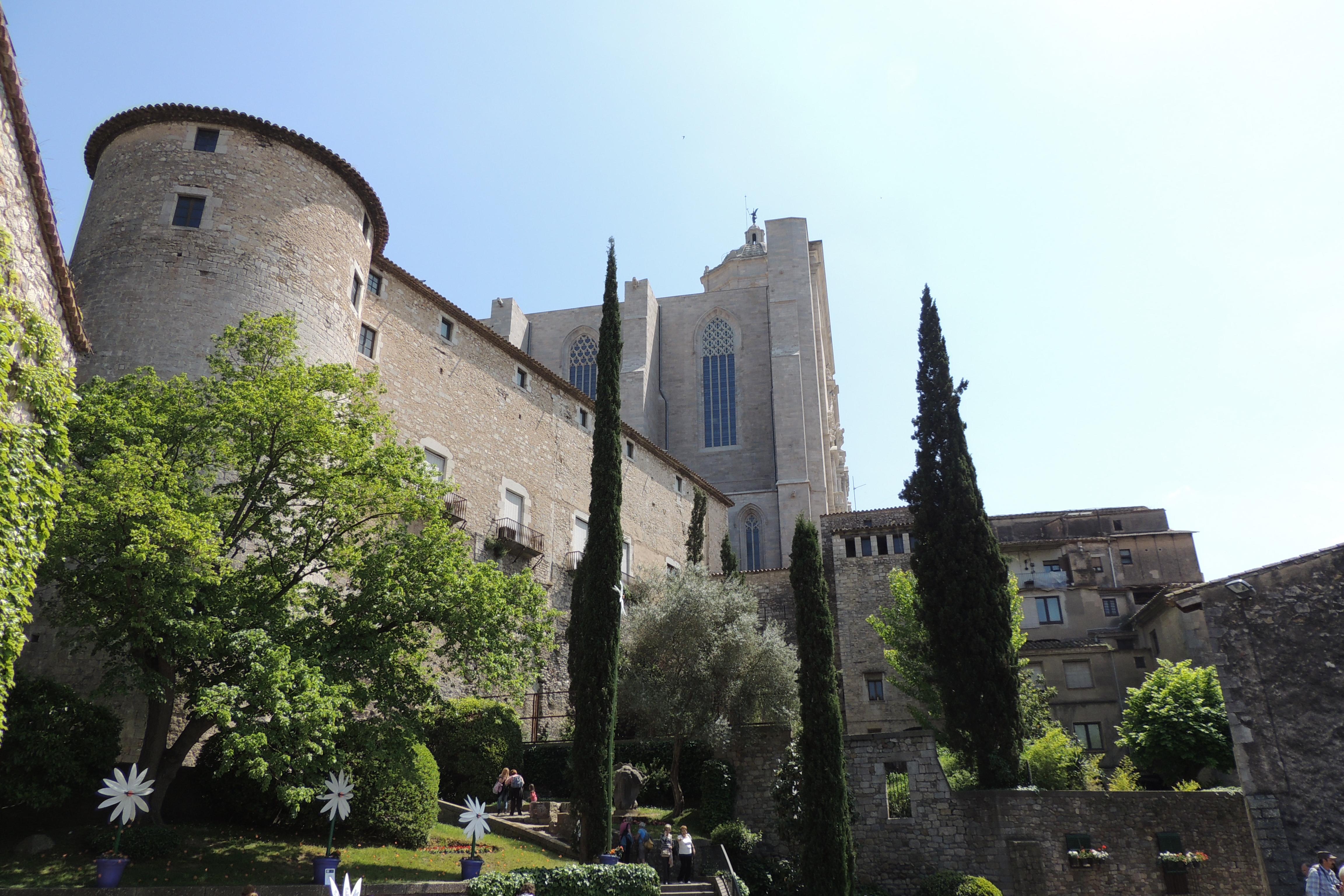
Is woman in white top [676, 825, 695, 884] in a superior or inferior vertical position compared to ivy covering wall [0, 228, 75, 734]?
inferior

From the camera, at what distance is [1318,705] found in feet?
52.1

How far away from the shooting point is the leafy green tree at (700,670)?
21844mm

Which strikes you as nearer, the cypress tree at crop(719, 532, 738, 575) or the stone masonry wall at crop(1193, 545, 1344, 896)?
the stone masonry wall at crop(1193, 545, 1344, 896)

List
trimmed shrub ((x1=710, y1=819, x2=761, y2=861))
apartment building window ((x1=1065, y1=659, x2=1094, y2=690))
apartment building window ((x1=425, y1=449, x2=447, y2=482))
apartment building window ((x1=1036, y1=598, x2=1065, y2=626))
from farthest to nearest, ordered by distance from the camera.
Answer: apartment building window ((x1=1036, y1=598, x2=1065, y2=626)) < apartment building window ((x1=1065, y1=659, x2=1094, y2=690)) < apartment building window ((x1=425, y1=449, x2=447, y2=482)) < trimmed shrub ((x1=710, y1=819, x2=761, y2=861))

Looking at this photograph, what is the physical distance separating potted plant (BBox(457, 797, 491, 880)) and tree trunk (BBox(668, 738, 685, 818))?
6.67 meters

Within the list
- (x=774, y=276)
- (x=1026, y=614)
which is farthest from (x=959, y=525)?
(x=774, y=276)

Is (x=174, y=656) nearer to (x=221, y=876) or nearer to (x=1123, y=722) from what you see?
(x=221, y=876)

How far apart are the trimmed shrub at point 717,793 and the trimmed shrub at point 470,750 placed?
4.59 meters

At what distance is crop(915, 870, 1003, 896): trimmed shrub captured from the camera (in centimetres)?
1731

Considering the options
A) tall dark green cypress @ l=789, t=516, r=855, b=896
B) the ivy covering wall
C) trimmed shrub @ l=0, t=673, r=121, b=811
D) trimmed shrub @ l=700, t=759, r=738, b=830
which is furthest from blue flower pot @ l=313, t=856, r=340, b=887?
trimmed shrub @ l=700, t=759, r=738, b=830

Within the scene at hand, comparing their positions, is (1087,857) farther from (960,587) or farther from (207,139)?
(207,139)

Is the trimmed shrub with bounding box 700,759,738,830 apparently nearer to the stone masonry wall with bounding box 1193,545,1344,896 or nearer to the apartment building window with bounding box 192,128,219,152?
the stone masonry wall with bounding box 1193,545,1344,896

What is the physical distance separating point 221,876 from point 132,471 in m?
5.97

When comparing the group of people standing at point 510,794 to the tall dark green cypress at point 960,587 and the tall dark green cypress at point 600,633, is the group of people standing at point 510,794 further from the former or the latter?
the tall dark green cypress at point 960,587
